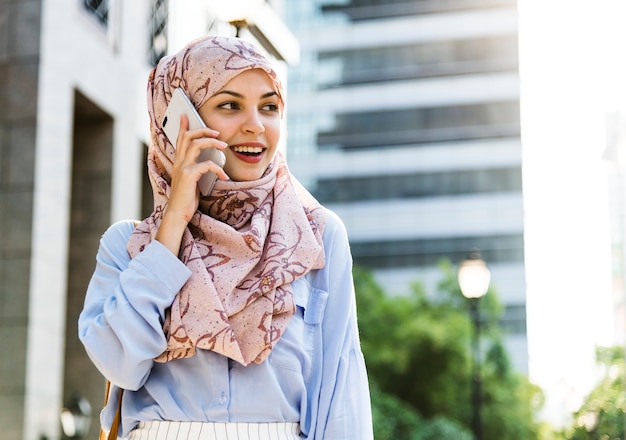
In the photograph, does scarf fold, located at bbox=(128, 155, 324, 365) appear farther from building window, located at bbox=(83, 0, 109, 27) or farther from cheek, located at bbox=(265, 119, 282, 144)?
building window, located at bbox=(83, 0, 109, 27)

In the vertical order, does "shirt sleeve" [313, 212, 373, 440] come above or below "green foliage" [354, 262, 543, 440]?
above

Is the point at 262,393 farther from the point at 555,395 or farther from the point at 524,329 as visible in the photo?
the point at 524,329

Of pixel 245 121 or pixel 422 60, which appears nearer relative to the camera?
pixel 245 121

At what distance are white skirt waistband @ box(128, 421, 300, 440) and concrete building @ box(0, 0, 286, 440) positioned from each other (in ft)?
36.7

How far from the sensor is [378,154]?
57.3m

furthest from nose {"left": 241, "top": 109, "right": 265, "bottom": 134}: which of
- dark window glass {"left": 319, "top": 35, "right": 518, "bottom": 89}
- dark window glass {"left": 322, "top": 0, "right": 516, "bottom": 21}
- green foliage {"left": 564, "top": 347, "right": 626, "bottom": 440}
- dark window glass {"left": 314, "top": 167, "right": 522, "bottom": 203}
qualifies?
dark window glass {"left": 322, "top": 0, "right": 516, "bottom": 21}

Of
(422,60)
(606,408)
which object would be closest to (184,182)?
(606,408)

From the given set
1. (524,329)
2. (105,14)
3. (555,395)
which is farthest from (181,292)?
Result: (524,329)

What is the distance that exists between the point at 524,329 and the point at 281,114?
2108 inches

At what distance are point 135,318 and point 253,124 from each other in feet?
1.88

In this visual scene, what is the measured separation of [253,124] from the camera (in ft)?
8.81

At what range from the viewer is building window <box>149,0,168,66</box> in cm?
1866

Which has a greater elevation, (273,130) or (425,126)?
(425,126)

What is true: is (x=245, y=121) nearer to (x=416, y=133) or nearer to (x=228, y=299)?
(x=228, y=299)
